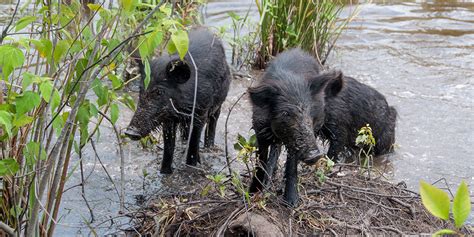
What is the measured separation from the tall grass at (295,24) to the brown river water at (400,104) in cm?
54

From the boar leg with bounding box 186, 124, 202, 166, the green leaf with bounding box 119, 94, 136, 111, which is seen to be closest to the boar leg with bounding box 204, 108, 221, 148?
the boar leg with bounding box 186, 124, 202, 166

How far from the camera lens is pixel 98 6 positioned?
3.40 m

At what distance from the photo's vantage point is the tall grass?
889 centimetres

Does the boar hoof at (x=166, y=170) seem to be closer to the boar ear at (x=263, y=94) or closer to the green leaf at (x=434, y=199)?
the boar ear at (x=263, y=94)

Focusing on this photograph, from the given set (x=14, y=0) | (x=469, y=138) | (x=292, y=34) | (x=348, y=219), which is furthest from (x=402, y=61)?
(x=14, y=0)

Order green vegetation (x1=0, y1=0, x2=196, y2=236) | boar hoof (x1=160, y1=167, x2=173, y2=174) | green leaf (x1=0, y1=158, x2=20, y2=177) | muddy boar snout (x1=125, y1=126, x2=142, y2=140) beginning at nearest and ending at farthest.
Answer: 1. green vegetation (x1=0, y1=0, x2=196, y2=236)
2. green leaf (x1=0, y1=158, x2=20, y2=177)
3. muddy boar snout (x1=125, y1=126, x2=142, y2=140)
4. boar hoof (x1=160, y1=167, x2=173, y2=174)

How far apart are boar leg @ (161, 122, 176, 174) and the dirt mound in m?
0.85

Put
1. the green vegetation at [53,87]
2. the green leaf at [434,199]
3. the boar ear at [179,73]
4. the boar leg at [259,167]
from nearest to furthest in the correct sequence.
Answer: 1. the green leaf at [434,199]
2. the green vegetation at [53,87]
3. the boar leg at [259,167]
4. the boar ear at [179,73]

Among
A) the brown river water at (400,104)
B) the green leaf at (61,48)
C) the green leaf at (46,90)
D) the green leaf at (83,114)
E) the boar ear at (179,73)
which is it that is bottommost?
the brown river water at (400,104)

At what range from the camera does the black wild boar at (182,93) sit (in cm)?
606

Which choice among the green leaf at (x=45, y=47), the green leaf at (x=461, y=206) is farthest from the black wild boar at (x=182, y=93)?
the green leaf at (x=461, y=206)

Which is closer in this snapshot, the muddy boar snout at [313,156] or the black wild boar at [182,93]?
the muddy boar snout at [313,156]

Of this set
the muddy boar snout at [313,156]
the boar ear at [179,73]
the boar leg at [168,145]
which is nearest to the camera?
the muddy boar snout at [313,156]

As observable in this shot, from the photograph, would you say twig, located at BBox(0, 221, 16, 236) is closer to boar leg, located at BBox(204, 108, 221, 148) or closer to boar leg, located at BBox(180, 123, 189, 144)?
boar leg, located at BBox(180, 123, 189, 144)
